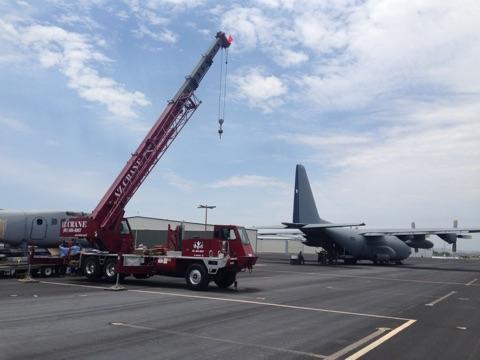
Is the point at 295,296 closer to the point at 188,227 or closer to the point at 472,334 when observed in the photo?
the point at 472,334

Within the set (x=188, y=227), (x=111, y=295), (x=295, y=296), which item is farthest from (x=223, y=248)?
(x=188, y=227)

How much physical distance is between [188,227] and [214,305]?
56.7m

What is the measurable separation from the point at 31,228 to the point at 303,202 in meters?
30.8

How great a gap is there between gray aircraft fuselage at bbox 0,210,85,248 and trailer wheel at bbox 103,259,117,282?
4750mm

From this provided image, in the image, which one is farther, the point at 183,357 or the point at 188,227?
the point at 188,227

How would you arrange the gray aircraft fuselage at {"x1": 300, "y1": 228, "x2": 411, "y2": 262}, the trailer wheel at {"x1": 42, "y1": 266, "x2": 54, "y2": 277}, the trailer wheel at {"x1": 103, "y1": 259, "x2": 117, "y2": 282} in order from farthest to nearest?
the gray aircraft fuselage at {"x1": 300, "y1": 228, "x2": 411, "y2": 262}, the trailer wheel at {"x1": 42, "y1": 266, "x2": 54, "y2": 277}, the trailer wheel at {"x1": 103, "y1": 259, "x2": 117, "y2": 282}

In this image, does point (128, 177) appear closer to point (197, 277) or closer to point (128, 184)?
point (128, 184)

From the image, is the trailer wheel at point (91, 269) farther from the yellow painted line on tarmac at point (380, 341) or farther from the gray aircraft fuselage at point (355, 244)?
the gray aircraft fuselage at point (355, 244)

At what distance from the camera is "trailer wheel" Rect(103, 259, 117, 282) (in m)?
21.5

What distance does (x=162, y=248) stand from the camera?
2164 cm

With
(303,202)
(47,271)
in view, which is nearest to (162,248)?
(47,271)

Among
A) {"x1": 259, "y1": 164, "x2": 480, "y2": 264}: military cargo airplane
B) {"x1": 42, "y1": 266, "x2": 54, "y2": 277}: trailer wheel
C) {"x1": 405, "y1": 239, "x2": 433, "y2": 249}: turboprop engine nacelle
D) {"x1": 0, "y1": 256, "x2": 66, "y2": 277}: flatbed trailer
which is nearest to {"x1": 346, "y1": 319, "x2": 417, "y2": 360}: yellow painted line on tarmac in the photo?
{"x1": 0, "y1": 256, "x2": 66, "y2": 277}: flatbed trailer

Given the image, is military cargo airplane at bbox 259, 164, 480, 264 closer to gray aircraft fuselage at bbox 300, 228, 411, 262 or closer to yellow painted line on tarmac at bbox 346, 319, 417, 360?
gray aircraft fuselage at bbox 300, 228, 411, 262

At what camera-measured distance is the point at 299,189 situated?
50906mm
